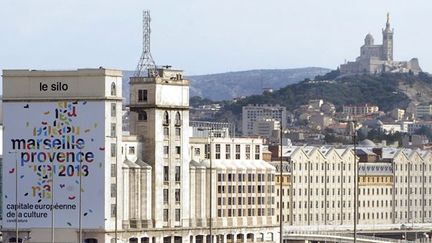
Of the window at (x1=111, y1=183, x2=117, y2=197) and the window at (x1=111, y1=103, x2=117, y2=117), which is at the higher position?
the window at (x1=111, y1=103, x2=117, y2=117)

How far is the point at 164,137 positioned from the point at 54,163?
32.8ft

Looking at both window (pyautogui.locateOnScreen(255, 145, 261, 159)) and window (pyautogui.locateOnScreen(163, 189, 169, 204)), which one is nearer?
window (pyautogui.locateOnScreen(163, 189, 169, 204))

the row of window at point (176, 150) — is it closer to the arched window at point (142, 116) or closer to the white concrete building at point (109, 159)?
the white concrete building at point (109, 159)

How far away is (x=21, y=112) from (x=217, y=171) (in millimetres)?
19068

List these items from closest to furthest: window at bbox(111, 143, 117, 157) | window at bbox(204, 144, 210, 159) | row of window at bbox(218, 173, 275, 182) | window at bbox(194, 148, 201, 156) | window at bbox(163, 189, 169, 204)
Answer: window at bbox(111, 143, 117, 157), window at bbox(163, 189, 169, 204), window at bbox(194, 148, 201, 156), window at bbox(204, 144, 210, 159), row of window at bbox(218, 173, 275, 182)

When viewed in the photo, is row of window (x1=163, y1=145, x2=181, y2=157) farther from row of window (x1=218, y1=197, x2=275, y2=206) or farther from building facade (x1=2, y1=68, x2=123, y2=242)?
row of window (x1=218, y1=197, x2=275, y2=206)

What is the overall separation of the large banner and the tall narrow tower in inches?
261

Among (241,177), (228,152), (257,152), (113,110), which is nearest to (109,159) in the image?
(113,110)

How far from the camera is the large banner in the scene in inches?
5492

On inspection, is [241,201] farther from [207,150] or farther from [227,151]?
[207,150]

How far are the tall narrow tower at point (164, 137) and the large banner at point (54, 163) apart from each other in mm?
6627

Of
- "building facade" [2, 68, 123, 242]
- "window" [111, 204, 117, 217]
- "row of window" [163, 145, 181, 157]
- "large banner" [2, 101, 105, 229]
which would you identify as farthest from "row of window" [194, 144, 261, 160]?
"large banner" [2, 101, 105, 229]

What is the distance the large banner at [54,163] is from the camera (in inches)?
5492

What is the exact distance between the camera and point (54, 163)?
14012 centimetres
